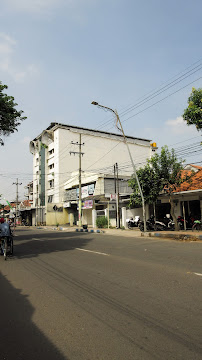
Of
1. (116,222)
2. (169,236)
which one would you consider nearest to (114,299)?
(169,236)

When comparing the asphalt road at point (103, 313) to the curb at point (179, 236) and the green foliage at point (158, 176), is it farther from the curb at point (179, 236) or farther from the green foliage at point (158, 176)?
the green foliage at point (158, 176)

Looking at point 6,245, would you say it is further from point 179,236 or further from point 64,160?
point 64,160

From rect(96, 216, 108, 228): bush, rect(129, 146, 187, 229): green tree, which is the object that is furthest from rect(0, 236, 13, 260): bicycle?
rect(96, 216, 108, 228): bush

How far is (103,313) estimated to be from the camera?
4184 millimetres

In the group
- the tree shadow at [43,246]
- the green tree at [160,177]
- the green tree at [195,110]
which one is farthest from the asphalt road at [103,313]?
the green tree at [160,177]

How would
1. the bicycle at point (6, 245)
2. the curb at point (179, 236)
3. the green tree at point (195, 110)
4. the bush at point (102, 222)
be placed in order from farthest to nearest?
the bush at point (102, 222)
the curb at point (179, 236)
the green tree at point (195, 110)
the bicycle at point (6, 245)

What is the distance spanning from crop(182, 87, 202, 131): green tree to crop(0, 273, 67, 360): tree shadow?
41.8 ft

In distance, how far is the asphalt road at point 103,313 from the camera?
3086mm

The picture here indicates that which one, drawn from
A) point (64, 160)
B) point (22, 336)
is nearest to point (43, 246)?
point (22, 336)

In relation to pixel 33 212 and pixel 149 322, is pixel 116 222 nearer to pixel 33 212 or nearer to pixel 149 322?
pixel 149 322

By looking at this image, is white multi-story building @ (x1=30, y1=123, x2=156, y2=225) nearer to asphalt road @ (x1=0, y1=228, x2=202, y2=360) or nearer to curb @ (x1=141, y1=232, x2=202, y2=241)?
curb @ (x1=141, y1=232, x2=202, y2=241)

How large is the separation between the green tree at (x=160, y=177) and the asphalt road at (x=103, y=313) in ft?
43.7

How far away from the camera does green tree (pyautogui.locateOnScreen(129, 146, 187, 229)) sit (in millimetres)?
20156

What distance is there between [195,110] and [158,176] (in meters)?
7.28
